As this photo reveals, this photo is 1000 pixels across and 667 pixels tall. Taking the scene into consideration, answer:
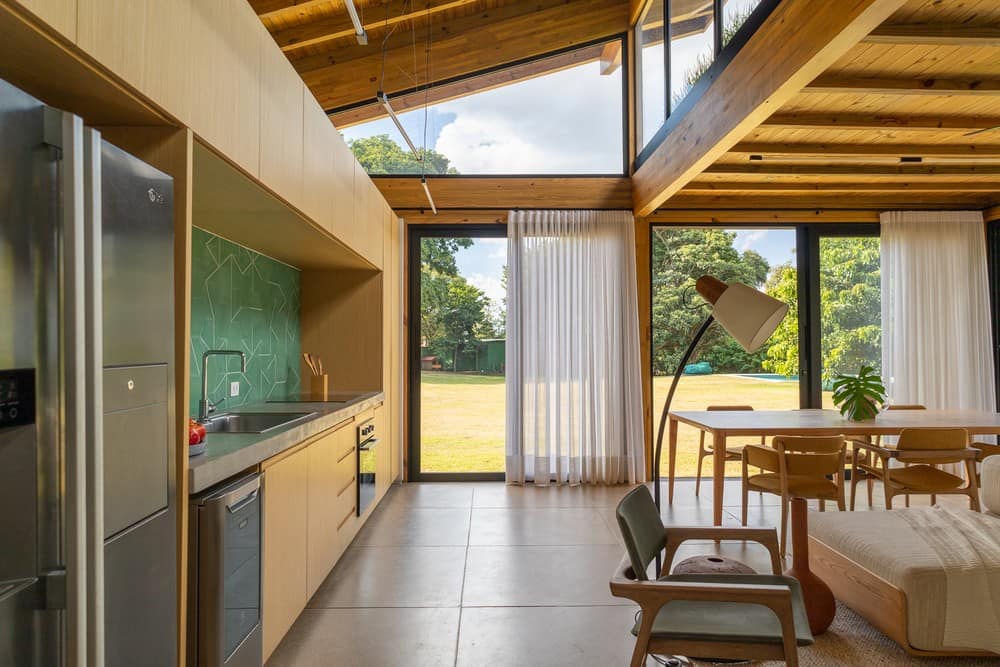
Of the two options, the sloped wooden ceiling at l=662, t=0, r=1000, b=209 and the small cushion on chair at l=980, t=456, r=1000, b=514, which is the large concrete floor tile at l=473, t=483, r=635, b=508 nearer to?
the small cushion on chair at l=980, t=456, r=1000, b=514

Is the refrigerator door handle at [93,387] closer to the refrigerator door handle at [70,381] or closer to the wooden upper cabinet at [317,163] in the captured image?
the refrigerator door handle at [70,381]

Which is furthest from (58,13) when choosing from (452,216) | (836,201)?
(836,201)

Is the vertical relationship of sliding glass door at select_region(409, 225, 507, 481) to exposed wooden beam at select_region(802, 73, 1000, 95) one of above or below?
below

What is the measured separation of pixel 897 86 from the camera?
3049 millimetres

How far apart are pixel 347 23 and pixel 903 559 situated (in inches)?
183

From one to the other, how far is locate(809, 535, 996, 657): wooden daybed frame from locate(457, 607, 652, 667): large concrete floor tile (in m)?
0.96

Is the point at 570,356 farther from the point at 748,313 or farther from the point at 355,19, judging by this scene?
the point at 355,19

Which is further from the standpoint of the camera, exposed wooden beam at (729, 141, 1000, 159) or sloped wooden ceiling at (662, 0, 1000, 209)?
exposed wooden beam at (729, 141, 1000, 159)

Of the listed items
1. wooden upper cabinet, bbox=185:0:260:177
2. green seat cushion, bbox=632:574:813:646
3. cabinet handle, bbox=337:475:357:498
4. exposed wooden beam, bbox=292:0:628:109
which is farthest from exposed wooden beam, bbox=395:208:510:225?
green seat cushion, bbox=632:574:813:646

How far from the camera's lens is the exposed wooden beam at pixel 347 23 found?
439 cm

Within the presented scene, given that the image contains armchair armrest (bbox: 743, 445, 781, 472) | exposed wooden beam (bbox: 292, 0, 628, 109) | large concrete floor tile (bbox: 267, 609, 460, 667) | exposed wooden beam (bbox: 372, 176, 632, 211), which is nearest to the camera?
large concrete floor tile (bbox: 267, 609, 460, 667)

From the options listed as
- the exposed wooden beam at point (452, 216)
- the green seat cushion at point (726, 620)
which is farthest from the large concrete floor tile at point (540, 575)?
the exposed wooden beam at point (452, 216)

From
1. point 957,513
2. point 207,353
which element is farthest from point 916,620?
point 207,353

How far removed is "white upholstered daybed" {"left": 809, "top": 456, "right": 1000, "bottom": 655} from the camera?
2.21 meters
